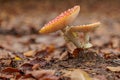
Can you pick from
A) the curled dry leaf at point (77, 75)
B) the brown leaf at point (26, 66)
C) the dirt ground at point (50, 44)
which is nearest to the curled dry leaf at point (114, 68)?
the dirt ground at point (50, 44)

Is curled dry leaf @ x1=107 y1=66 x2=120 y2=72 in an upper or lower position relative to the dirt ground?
lower

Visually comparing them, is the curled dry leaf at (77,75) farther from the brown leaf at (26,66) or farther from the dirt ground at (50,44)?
the brown leaf at (26,66)

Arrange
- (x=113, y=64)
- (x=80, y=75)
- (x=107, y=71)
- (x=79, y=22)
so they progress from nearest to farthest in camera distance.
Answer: (x=80, y=75) < (x=107, y=71) < (x=113, y=64) < (x=79, y=22)

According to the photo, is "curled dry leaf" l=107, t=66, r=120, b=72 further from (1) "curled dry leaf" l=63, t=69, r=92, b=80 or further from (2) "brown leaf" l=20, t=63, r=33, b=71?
(2) "brown leaf" l=20, t=63, r=33, b=71

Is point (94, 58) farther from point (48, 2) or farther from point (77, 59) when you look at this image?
point (48, 2)

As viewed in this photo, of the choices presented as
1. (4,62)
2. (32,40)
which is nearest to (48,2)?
(32,40)

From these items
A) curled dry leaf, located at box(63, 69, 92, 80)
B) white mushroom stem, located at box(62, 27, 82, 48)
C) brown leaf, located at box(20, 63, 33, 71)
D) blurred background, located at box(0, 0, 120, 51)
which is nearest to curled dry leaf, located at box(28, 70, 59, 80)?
curled dry leaf, located at box(63, 69, 92, 80)

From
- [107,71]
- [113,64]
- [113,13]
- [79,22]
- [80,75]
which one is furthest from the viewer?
[113,13]
